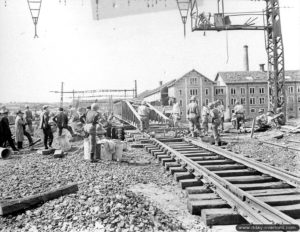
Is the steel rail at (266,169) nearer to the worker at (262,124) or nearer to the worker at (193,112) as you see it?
the worker at (193,112)

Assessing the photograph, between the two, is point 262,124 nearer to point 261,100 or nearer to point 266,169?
point 266,169

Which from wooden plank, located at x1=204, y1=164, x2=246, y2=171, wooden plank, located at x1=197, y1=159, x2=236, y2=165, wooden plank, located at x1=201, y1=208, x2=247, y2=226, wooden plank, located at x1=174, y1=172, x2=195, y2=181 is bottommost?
wooden plank, located at x1=201, y1=208, x2=247, y2=226

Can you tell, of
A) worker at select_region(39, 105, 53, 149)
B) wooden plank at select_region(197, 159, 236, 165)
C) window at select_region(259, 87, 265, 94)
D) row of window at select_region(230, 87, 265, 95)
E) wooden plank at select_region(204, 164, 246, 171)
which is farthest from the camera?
window at select_region(259, 87, 265, 94)

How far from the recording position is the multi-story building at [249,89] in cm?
5694

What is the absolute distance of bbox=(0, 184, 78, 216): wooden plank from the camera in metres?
4.40

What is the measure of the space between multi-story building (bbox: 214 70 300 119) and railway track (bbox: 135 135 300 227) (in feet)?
166

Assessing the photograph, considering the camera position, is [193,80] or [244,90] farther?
[244,90]

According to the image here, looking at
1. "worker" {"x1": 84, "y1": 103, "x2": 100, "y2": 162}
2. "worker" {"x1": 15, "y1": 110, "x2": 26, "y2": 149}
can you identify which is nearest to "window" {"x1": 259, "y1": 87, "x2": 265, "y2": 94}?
"worker" {"x1": 15, "y1": 110, "x2": 26, "y2": 149}

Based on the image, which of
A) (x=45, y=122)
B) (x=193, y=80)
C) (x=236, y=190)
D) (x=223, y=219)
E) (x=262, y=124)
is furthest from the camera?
(x=193, y=80)

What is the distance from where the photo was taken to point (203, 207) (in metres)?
4.67

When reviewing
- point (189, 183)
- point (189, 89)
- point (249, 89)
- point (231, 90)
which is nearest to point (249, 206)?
point (189, 183)

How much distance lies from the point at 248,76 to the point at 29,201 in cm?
5873

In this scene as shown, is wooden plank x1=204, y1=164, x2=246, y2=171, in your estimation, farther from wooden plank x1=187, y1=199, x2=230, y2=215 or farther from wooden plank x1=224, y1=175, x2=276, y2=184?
wooden plank x1=187, y1=199, x2=230, y2=215

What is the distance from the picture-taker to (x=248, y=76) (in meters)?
59.1
